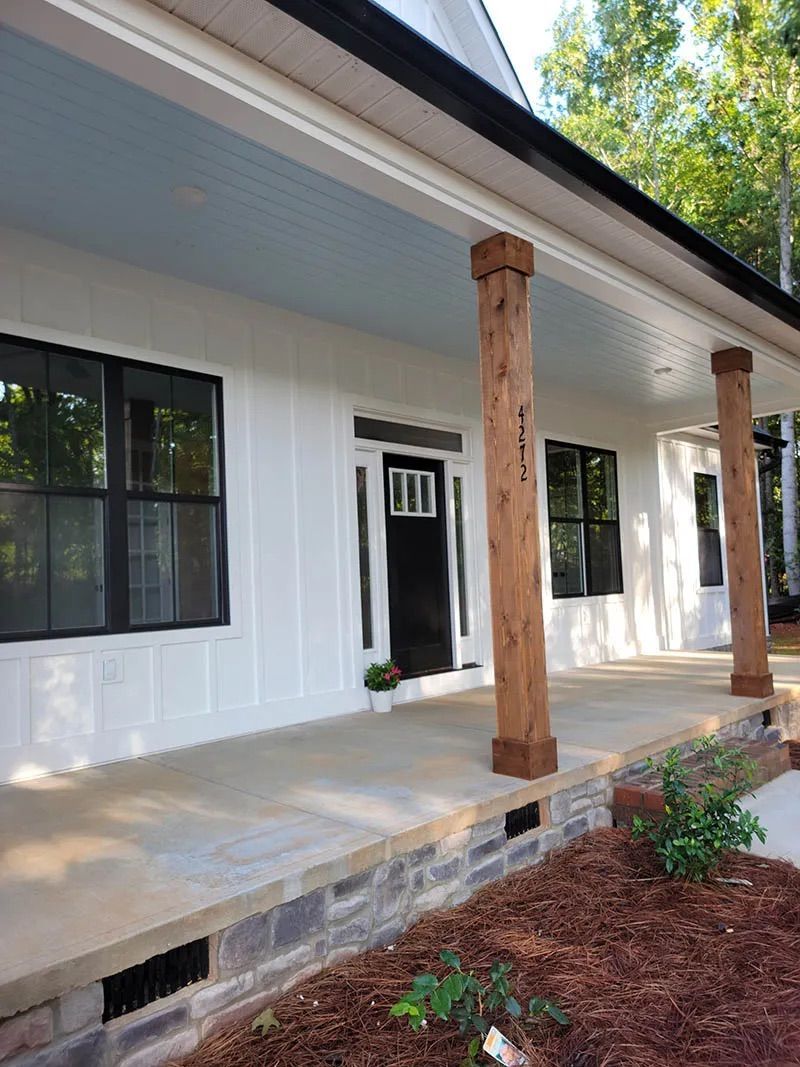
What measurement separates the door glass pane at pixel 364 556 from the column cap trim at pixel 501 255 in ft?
7.04

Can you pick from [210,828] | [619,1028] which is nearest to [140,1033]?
[210,828]

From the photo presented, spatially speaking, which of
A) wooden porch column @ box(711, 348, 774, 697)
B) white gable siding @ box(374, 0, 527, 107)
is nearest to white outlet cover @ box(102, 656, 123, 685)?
wooden porch column @ box(711, 348, 774, 697)

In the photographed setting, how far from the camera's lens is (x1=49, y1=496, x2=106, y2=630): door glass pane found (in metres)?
4.00

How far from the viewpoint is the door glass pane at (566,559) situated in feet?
25.2

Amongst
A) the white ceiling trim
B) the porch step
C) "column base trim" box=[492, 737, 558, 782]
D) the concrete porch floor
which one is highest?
the white ceiling trim

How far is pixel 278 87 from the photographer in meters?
2.70

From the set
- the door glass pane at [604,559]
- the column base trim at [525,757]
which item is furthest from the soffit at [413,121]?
the door glass pane at [604,559]

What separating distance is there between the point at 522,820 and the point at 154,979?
1742 mm

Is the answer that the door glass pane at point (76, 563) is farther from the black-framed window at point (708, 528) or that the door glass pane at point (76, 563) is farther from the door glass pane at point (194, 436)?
the black-framed window at point (708, 528)

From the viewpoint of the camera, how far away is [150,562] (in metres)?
4.39

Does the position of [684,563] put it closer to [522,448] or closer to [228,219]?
[522,448]

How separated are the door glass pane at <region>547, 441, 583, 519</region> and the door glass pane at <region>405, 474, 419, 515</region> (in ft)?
6.54

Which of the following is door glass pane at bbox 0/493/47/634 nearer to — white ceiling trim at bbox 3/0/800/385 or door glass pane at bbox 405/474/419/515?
white ceiling trim at bbox 3/0/800/385

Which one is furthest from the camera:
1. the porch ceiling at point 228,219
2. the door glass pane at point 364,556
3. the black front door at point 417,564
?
the black front door at point 417,564
